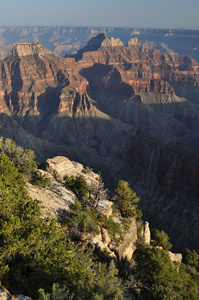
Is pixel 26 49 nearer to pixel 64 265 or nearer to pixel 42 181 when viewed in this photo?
pixel 42 181

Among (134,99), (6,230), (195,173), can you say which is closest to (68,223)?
(6,230)

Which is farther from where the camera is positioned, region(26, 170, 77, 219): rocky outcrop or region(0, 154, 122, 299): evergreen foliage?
region(26, 170, 77, 219): rocky outcrop

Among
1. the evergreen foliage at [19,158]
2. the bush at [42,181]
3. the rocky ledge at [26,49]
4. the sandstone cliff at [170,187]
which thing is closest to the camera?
the bush at [42,181]

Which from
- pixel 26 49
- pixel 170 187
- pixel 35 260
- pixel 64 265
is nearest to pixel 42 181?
pixel 35 260

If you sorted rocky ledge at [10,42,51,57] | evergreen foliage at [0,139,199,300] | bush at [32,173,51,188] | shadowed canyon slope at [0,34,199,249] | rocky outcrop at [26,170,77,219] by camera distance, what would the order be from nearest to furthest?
evergreen foliage at [0,139,199,300]
rocky outcrop at [26,170,77,219]
bush at [32,173,51,188]
shadowed canyon slope at [0,34,199,249]
rocky ledge at [10,42,51,57]

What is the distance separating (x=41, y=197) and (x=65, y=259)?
1423 centimetres

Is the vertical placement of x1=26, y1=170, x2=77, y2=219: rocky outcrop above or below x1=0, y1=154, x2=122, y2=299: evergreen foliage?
below

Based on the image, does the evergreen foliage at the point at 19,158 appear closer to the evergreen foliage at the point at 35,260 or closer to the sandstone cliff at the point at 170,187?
the evergreen foliage at the point at 35,260

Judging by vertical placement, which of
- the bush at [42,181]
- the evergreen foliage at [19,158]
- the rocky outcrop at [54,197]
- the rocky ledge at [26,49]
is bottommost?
the rocky outcrop at [54,197]

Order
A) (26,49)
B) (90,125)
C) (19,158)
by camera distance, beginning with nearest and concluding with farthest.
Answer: (19,158)
(90,125)
(26,49)

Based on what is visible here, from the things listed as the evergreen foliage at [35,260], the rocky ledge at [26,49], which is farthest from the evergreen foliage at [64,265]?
the rocky ledge at [26,49]

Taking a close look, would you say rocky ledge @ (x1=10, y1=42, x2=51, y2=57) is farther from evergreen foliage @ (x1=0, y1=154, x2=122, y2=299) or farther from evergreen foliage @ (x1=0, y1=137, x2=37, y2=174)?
evergreen foliage @ (x1=0, y1=154, x2=122, y2=299)

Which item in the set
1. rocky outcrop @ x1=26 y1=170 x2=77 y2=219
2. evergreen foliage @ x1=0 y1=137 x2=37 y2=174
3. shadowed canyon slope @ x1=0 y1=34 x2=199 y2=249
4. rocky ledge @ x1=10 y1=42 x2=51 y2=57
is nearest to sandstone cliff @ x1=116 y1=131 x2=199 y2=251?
shadowed canyon slope @ x1=0 y1=34 x2=199 y2=249

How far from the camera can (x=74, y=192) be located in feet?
120
